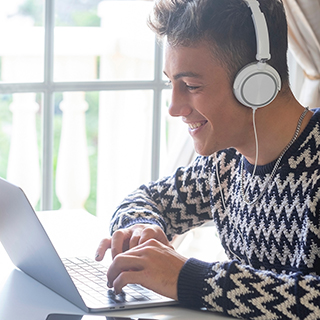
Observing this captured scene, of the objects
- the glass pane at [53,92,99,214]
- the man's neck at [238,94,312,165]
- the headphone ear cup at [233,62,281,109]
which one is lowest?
the glass pane at [53,92,99,214]

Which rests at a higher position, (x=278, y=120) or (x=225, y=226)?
(x=278, y=120)

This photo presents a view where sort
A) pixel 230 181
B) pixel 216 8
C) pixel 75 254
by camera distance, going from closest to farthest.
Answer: pixel 216 8, pixel 75 254, pixel 230 181

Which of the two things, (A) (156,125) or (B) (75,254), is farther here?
(A) (156,125)

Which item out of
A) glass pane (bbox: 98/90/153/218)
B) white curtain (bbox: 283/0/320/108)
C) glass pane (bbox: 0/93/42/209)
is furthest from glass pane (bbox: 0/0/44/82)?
white curtain (bbox: 283/0/320/108)

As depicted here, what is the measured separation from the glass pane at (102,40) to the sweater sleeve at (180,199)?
106 centimetres

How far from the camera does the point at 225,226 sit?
4.25 ft

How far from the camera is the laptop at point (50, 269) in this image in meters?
0.91

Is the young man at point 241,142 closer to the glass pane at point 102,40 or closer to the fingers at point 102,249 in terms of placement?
the fingers at point 102,249

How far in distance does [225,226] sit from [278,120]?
0.28 m

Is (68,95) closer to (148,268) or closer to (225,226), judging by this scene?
(225,226)

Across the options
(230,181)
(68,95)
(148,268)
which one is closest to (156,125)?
(68,95)

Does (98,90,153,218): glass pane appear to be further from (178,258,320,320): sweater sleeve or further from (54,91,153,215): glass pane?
(178,258,320,320): sweater sleeve

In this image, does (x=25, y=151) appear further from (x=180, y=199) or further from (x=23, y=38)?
(x=180, y=199)

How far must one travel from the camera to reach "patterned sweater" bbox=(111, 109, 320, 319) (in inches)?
35.4
